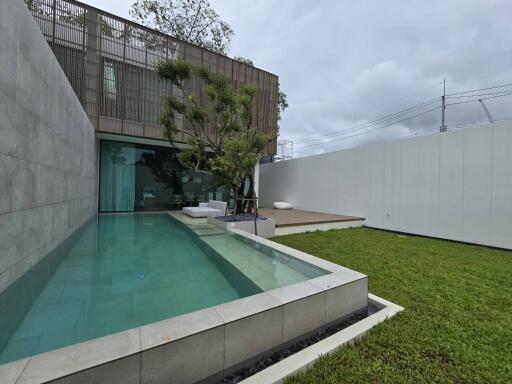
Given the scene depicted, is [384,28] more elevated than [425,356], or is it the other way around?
[384,28]

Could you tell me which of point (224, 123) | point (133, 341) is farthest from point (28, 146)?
point (224, 123)

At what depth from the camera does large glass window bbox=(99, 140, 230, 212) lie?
10.2 meters

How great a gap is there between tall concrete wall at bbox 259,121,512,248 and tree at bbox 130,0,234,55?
9843mm

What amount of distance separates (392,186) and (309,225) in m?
3.21

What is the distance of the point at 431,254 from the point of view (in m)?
5.15

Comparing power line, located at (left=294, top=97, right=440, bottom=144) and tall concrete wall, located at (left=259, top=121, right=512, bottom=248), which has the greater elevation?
power line, located at (left=294, top=97, right=440, bottom=144)

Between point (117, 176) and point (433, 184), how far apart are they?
38.9 feet

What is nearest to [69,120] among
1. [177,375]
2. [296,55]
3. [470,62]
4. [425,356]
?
[177,375]

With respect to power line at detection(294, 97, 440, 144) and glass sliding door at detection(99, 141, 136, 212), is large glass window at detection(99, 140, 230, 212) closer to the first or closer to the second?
glass sliding door at detection(99, 141, 136, 212)

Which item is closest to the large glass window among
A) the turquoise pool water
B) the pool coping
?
the turquoise pool water

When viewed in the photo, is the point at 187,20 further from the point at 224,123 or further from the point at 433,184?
the point at 433,184

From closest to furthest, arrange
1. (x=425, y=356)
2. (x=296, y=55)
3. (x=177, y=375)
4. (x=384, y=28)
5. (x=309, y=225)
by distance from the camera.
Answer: (x=177, y=375)
(x=425, y=356)
(x=384, y=28)
(x=309, y=225)
(x=296, y=55)

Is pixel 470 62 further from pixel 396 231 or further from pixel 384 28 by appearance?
pixel 396 231

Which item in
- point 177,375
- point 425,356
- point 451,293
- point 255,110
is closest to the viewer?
point 177,375
